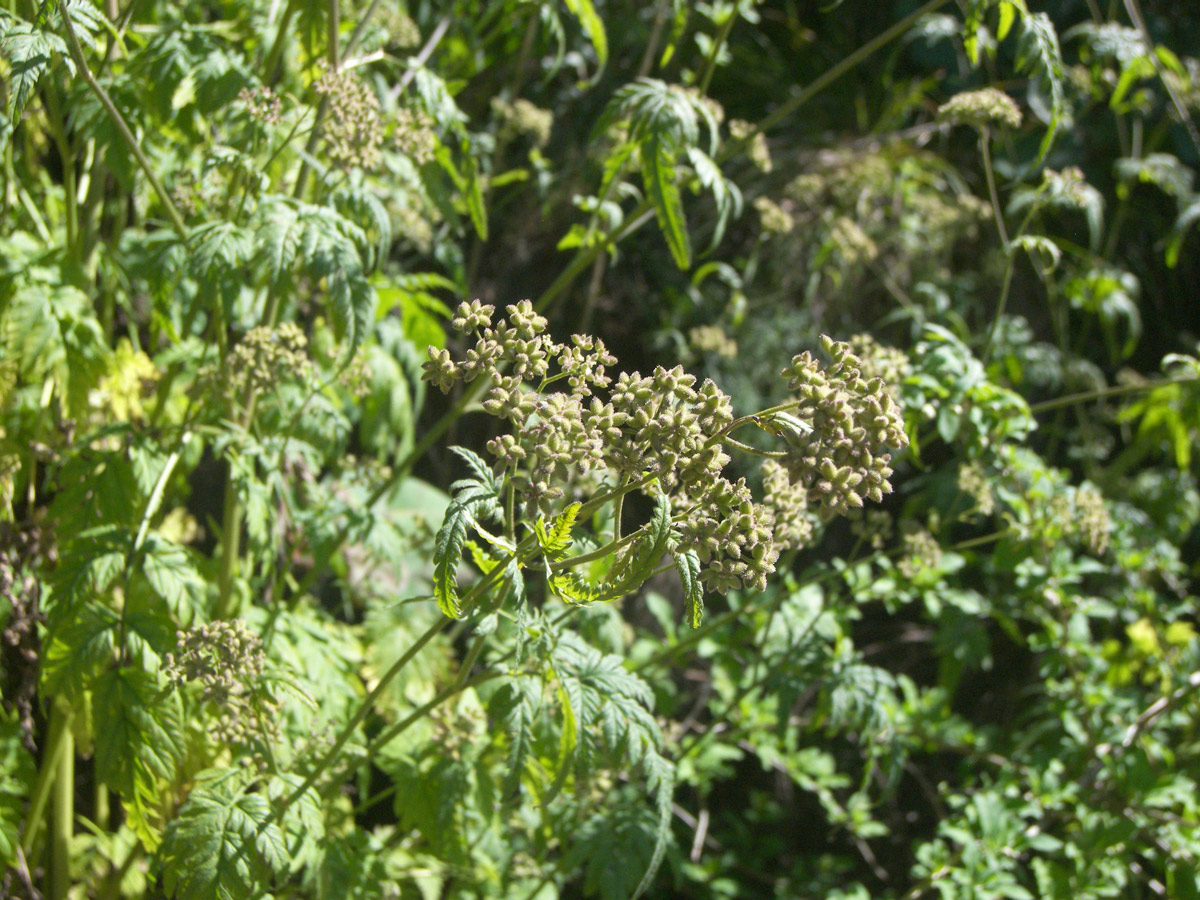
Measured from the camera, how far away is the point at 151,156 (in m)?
2.61

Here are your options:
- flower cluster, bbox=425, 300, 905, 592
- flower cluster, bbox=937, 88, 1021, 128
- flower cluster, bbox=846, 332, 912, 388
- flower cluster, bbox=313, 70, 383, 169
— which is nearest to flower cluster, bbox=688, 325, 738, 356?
flower cluster, bbox=846, 332, 912, 388

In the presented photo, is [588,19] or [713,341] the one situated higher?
[588,19]

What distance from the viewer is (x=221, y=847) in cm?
173

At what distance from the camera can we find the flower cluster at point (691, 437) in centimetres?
133

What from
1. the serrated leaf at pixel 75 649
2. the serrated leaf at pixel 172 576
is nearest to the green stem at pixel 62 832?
the serrated leaf at pixel 75 649

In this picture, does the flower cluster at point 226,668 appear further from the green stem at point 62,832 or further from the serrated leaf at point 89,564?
the green stem at point 62,832

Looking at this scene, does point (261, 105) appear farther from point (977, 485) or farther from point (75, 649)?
point (977, 485)

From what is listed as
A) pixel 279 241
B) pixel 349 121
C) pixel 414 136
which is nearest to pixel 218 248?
pixel 279 241

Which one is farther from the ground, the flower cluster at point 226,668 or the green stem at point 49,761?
the flower cluster at point 226,668

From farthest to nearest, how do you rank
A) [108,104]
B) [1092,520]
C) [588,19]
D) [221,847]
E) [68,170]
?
[1092,520], [588,19], [68,170], [108,104], [221,847]

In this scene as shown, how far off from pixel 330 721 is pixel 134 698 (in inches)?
18.1

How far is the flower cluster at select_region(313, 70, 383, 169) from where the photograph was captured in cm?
204

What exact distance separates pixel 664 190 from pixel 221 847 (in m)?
1.64

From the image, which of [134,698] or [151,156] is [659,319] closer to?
[151,156]
